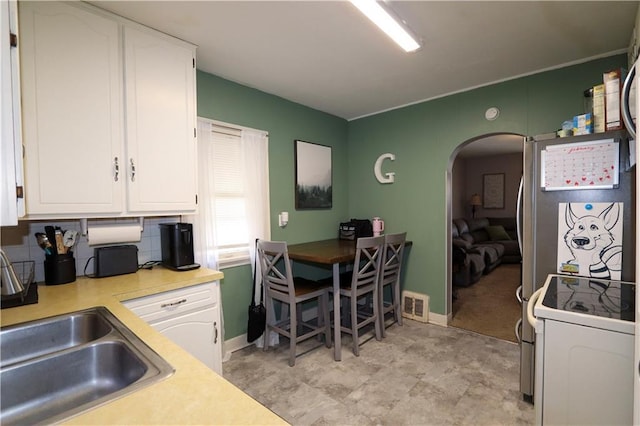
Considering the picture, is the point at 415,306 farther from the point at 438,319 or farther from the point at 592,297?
the point at 592,297

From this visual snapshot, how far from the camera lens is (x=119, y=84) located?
1.76 meters

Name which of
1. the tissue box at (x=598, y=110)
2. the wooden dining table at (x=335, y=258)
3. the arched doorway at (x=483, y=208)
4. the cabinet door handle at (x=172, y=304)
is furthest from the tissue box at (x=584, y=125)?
the cabinet door handle at (x=172, y=304)

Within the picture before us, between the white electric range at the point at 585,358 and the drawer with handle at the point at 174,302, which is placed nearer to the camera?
the white electric range at the point at 585,358

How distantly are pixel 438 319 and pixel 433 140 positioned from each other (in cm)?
193

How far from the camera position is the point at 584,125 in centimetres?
170

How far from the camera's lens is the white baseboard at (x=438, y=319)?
3236 mm

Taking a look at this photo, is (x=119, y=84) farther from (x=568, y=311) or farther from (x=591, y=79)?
(x=591, y=79)

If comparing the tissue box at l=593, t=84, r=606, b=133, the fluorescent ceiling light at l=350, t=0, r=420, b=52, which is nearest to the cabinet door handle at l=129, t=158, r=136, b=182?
the fluorescent ceiling light at l=350, t=0, r=420, b=52

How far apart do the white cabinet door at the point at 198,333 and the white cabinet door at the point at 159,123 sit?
0.70 meters

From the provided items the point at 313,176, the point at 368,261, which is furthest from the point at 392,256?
the point at 313,176

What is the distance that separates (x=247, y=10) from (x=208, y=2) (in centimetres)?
21

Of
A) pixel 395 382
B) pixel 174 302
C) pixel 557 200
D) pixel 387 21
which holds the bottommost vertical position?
pixel 395 382

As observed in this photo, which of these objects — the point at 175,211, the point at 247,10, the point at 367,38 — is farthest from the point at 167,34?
the point at 367,38

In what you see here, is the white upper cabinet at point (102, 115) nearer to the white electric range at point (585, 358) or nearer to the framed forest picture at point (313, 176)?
the framed forest picture at point (313, 176)
